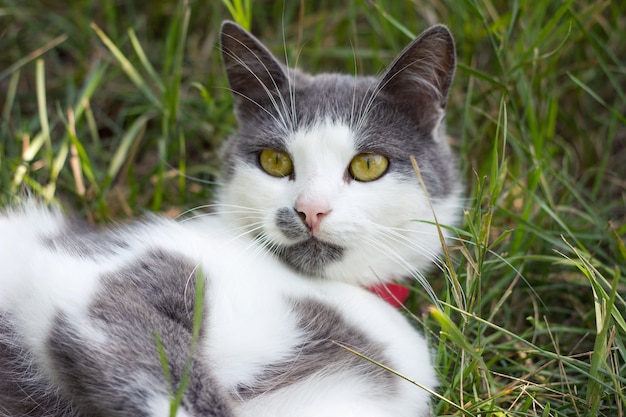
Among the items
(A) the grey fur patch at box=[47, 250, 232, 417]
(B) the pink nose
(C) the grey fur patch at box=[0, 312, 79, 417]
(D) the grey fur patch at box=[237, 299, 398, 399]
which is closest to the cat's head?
(B) the pink nose

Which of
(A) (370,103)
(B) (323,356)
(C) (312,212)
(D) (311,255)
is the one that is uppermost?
(A) (370,103)

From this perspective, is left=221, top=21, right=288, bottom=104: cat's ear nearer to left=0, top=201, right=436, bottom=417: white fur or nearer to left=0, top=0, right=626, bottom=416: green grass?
left=0, top=0, right=626, bottom=416: green grass

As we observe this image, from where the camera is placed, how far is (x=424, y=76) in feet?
5.64

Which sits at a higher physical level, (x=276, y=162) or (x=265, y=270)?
(x=276, y=162)

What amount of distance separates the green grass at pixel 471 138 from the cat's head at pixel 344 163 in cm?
17

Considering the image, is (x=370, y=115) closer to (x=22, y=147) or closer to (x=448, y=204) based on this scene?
(x=448, y=204)

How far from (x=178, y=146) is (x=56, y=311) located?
1.18 meters

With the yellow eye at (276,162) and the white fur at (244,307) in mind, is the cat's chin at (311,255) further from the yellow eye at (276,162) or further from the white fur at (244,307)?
the yellow eye at (276,162)

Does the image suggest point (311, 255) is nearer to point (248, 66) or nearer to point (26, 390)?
point (248, 66)

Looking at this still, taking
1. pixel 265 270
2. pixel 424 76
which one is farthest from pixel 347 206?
pixel 424 76

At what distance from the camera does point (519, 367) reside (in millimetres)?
1731

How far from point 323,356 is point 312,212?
1.10 feet

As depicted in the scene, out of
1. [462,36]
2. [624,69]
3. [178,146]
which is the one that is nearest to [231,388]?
[178,146]

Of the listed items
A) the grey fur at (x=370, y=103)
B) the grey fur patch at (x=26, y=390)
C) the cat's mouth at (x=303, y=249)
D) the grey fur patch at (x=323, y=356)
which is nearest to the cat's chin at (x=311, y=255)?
the cat's mouth at (x=303, y=249)
